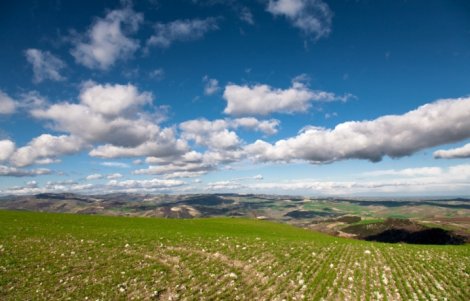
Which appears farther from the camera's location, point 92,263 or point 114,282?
point 92,263

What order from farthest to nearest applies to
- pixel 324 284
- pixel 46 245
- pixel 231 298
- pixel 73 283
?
pixel 46 245 < pixel 324 284 < pixel 73 283 < pixel 231 298

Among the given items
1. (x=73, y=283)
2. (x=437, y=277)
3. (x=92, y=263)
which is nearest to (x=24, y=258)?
(x=92, y=263)

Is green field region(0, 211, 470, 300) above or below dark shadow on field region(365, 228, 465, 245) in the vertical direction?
above

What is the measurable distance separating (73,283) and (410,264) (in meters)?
25.5

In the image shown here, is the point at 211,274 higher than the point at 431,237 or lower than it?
higher

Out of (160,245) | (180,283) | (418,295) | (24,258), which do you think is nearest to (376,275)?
(418,295)

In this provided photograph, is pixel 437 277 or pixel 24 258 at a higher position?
pixel 24 258

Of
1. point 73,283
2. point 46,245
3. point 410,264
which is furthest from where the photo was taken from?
point 46,245

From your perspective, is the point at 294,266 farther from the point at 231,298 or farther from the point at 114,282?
the point at 114,282

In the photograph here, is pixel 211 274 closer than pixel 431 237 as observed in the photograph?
Yes

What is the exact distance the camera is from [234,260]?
75.3ft

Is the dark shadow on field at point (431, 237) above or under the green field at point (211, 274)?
under

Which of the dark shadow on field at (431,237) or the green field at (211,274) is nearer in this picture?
the green field at (211,274)

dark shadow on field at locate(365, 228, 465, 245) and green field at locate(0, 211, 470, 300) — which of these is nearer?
green field at locate(0, 211, 470, 300)
